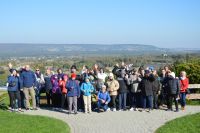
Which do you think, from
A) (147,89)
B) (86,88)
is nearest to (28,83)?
(86,88)

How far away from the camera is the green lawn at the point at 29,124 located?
11.8 metres

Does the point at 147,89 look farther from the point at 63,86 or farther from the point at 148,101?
the point at 63,86

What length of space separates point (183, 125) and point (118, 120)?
7.96 feet

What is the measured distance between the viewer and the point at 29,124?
12.7 meters

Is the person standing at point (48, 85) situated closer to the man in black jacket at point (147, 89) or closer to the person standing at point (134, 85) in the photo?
the person standing at point (134, 85)

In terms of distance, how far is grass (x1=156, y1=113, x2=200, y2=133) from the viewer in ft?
38.0

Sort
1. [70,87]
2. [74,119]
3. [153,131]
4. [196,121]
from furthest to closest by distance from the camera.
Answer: [70,87]
[74,119]
[196,121]
[153,131]

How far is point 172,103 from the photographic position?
15953mm

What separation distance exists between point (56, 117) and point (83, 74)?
246 centimetres

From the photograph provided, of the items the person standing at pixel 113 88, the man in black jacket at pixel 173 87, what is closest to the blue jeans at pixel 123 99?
the person standing at pixel 113 88

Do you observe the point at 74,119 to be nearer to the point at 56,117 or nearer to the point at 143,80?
the point at 56,117

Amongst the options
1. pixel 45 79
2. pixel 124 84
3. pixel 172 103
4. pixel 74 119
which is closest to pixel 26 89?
pixel 45 79

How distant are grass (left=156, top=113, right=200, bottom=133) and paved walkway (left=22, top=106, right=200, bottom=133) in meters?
0.34

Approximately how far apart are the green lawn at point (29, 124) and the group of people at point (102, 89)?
1.76m
